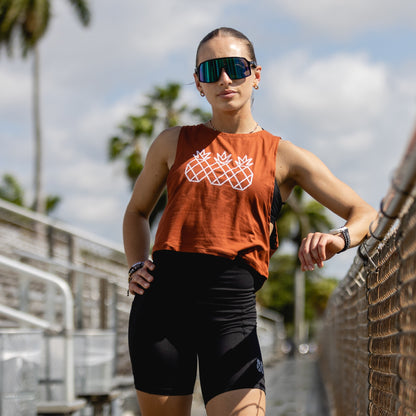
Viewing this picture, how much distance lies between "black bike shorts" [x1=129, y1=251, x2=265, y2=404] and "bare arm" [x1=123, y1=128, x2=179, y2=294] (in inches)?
9.7

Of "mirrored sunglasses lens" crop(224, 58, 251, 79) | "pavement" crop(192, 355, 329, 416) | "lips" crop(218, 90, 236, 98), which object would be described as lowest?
"pavement" crop(192, 355, 329, 416)

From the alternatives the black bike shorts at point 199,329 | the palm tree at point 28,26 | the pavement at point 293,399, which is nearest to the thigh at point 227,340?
the black bike shorts at point 199,329

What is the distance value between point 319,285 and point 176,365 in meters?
83.5

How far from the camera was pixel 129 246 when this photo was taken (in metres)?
3.00

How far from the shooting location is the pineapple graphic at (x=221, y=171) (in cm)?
265

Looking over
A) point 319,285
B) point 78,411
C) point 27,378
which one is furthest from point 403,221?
point 319,285

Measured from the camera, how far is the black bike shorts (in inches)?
102

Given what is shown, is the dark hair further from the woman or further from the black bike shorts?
the black bike shorts

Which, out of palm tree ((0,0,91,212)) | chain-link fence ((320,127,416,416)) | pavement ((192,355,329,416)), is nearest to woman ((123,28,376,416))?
chain-link fence ((320,127,416,416))

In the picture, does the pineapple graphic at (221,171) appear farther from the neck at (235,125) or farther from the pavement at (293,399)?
the pavement at (293,399)

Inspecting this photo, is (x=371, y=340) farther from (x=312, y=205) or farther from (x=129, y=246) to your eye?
(x=312, y=205)

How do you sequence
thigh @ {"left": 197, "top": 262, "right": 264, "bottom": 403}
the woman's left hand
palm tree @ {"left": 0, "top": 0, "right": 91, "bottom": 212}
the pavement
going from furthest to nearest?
palm tree @ {"left": 0, "top": 0, "right": 91, "bottom": 212}
the pavement
thigh @ {"left": 197, "top": 262, "right": 264, "bottom": 403}
the woman's left hand

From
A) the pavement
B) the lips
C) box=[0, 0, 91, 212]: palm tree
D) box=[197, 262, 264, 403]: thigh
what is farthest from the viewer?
box=[0, 0, 91, 212]: palm tree

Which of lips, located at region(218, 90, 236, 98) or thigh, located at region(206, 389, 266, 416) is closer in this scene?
thigh, located at region(206, 389, 266, 416)
